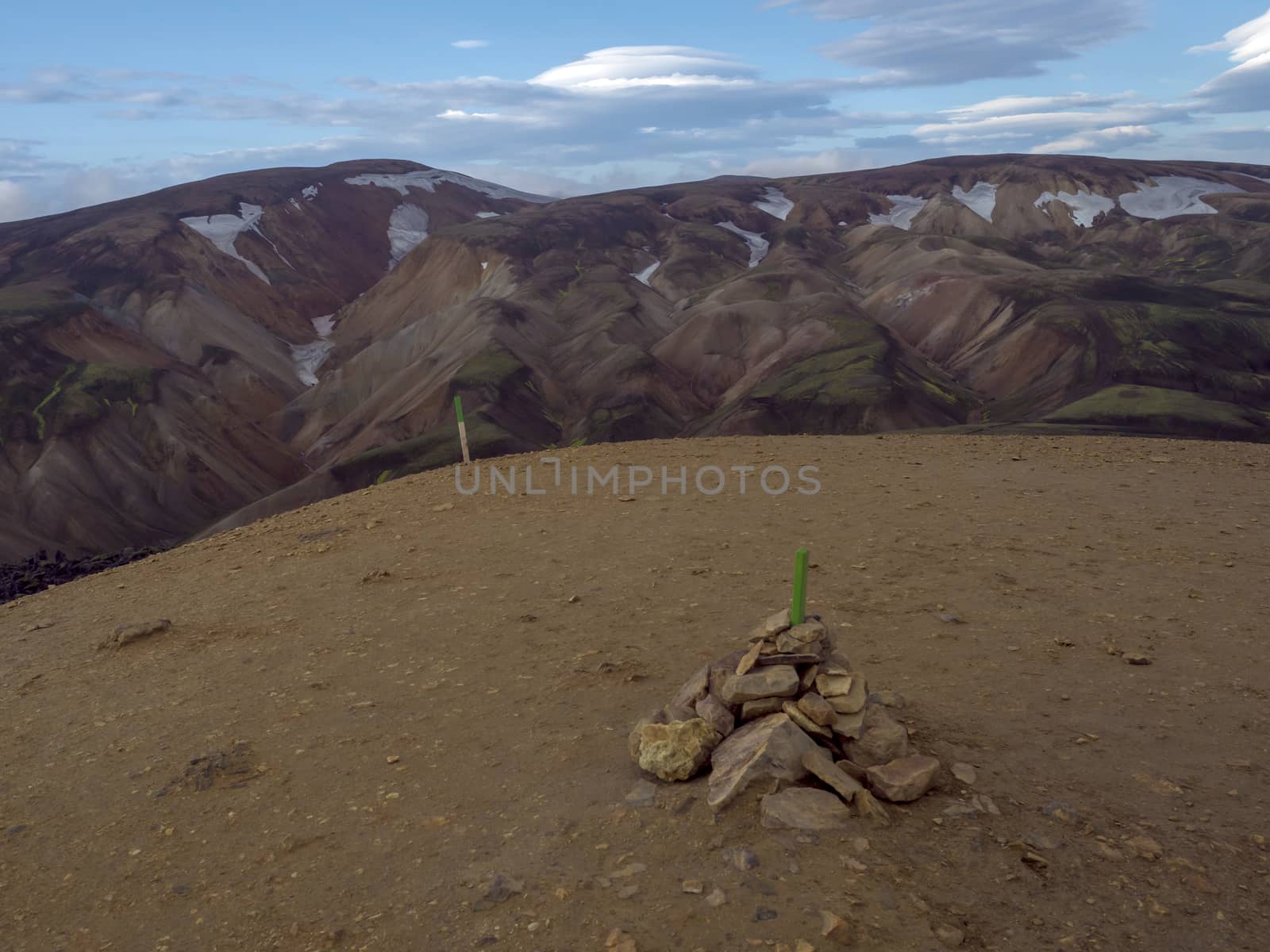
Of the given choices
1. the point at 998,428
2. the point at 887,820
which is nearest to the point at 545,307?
the point at 998,428

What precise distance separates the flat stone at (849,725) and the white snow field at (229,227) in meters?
86.6

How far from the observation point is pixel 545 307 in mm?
68750

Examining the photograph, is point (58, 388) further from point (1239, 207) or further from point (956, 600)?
point (1239, 207)

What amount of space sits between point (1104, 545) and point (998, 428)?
76.4ft

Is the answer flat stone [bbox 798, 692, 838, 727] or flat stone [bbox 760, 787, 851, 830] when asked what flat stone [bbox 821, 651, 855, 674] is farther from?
flat stone [bbox 760, 787, 851, 830]

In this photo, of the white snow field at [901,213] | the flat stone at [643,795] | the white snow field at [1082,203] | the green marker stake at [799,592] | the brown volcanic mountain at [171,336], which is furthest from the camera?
the white snow field at [901,213]

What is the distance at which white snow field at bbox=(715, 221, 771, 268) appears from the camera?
90.7m

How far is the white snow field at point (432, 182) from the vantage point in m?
111

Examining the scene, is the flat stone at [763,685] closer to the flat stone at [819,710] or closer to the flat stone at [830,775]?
the flat stone at [819,710]

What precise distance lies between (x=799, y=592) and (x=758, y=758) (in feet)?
3.32

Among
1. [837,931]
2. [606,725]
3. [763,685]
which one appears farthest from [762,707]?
[837,931]

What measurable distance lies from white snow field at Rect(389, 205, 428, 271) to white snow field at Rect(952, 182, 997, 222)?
186 ft

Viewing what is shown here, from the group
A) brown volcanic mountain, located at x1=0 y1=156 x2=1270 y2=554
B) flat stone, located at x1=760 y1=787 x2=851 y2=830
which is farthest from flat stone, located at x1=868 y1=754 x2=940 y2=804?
brown volcanic mountain, located at x1=0 y1=156 x2=1270 y2=554

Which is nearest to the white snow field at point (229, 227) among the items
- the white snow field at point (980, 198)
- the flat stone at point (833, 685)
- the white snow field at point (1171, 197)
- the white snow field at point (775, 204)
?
the white snow field at point (775, 204)
